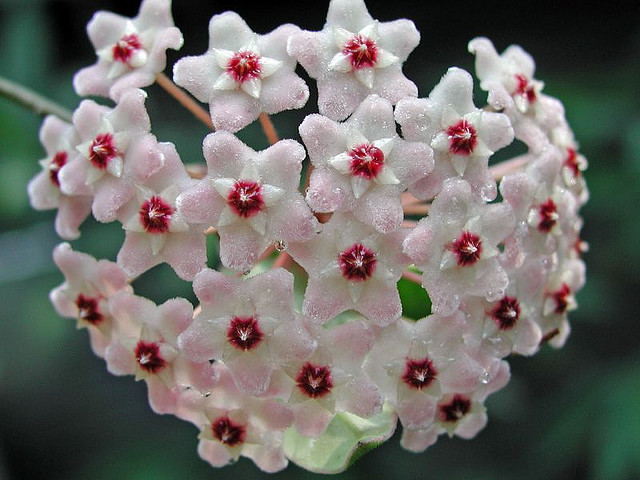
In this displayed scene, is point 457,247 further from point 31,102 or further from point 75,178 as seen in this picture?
point 31,102

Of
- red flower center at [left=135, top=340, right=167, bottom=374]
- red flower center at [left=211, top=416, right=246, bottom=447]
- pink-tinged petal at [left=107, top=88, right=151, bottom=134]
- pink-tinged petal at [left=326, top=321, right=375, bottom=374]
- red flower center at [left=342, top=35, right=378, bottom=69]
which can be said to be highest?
red flower center at [left=342, top=35, right=378, bottom=69]

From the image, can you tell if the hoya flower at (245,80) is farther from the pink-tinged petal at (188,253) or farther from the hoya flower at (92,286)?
the hoya flower at (92,286)

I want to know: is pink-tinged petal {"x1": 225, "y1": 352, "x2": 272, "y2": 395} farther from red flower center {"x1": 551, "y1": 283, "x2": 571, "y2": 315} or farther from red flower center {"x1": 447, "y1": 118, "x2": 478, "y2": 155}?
red flower center {"x1": 551, "y1": 283, "x2": 571, "y2": 315}

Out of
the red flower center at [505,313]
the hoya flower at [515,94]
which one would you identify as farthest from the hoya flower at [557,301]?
the hoya flower at [515,94]

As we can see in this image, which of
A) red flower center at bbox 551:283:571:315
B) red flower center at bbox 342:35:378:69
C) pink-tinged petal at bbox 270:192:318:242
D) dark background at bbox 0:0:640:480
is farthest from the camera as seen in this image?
dark background at bbox 0:0:640:480

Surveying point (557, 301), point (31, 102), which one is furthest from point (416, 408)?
point (31, 102)

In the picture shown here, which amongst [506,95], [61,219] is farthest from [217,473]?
[506,95]

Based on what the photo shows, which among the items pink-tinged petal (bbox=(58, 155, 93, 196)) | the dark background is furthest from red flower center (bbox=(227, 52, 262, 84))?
the dark background
